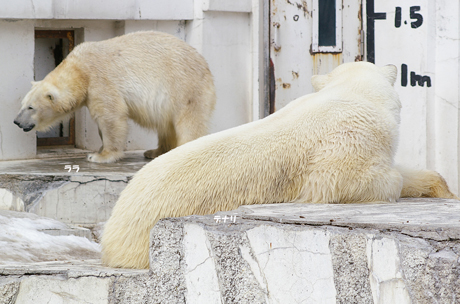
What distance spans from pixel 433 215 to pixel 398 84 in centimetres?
288

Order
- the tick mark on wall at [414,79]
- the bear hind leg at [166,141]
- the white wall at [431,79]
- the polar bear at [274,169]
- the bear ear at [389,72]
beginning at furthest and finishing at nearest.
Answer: the bear hind leg at [166,141] → the tick mark on wall at [414,79] → the white wall at [431,79] → the bear ear at [389,72] → the polar bear at [274,169]

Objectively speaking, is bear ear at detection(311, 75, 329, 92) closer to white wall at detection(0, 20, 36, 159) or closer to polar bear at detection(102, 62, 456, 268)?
polar bear at detection(102, 62, 456, 268)

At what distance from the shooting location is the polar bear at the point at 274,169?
2826 millimetres

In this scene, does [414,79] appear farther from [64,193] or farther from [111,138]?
[64,193]

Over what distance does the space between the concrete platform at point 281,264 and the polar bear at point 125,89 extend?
10.3 ft

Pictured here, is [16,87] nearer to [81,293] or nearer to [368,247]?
[81,293]

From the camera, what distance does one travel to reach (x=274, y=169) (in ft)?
9.64

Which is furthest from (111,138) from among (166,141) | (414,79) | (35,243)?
(414,79)

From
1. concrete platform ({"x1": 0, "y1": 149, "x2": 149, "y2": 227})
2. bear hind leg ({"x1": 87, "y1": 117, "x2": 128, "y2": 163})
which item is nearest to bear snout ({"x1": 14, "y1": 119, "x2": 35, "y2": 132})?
bear hind leg ({"x1": 87, "y1": 117, "x2": 128, "y2": 163})

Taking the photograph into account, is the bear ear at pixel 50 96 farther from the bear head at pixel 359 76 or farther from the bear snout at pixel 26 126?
the bear head at pixel 359 76

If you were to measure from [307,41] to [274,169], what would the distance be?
360 centimetres

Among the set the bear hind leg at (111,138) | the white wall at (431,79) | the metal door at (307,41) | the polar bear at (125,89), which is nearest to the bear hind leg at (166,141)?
the polar bear at (125,89)

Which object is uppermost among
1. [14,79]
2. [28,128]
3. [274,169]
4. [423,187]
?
[14,79]

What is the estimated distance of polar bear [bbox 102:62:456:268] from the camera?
283 cm
